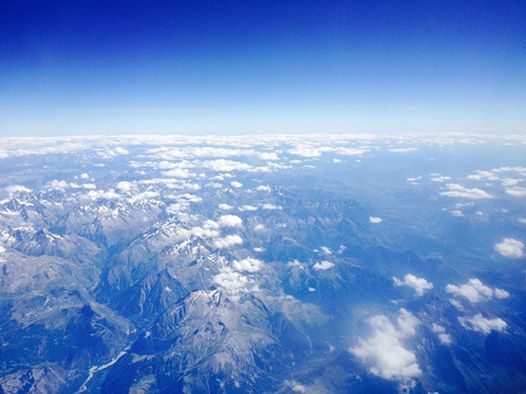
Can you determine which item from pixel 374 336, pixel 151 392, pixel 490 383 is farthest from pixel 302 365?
pixel 490 383

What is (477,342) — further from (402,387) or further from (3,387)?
(3,387)

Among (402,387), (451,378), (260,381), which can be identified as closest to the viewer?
(402,387)

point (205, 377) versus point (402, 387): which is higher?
point (402, 387)

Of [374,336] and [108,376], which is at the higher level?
[374,336]

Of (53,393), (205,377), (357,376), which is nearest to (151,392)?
(205,377)

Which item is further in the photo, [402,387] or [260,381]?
[260,381]

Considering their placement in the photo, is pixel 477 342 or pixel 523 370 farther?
pixel 477 342

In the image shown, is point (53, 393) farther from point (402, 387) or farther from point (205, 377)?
point (402, 387)

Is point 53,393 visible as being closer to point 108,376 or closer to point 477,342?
point 108,376

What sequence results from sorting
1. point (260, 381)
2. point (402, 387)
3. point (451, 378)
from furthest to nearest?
1. point (260, 381)
2. point (451, 378)
3. point (402, 387)
